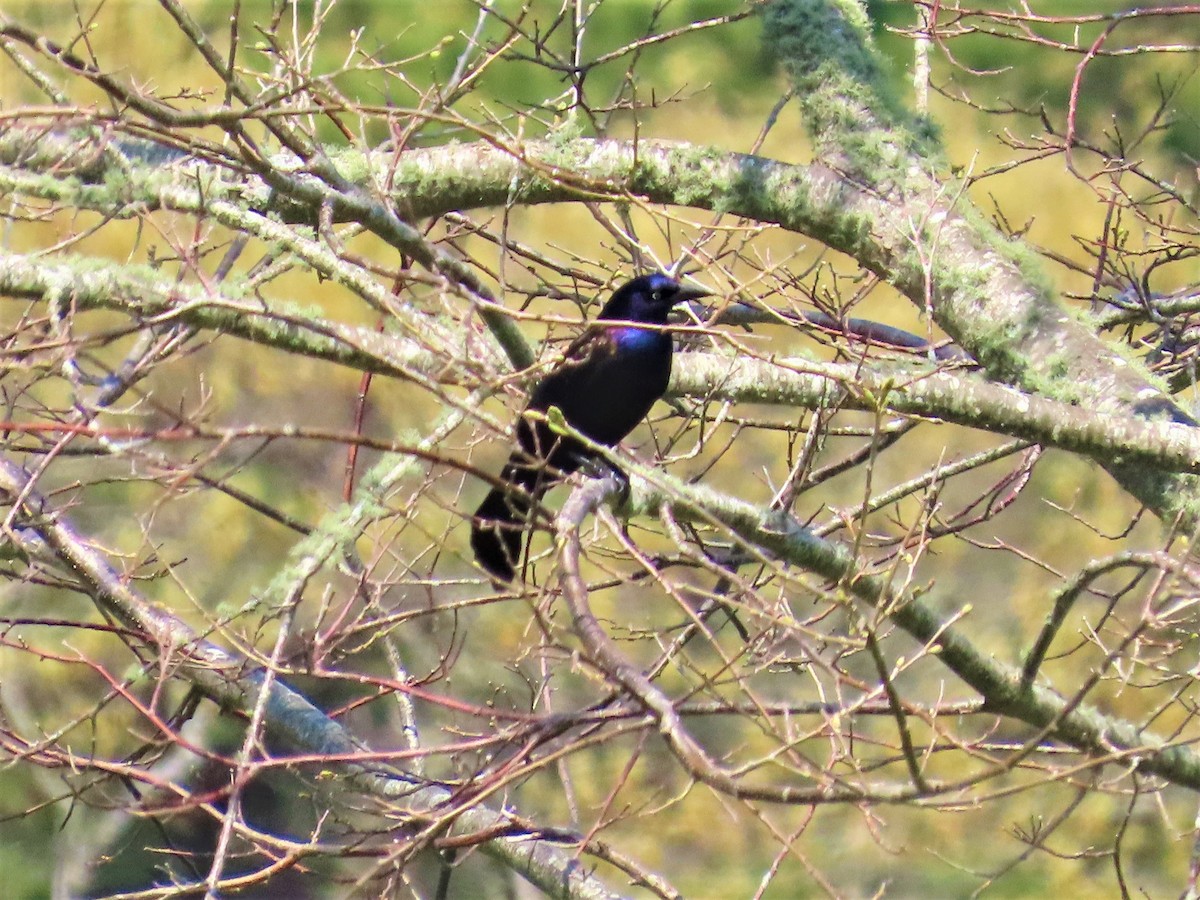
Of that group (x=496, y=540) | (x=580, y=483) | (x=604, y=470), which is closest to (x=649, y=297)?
(x=604, y=470)

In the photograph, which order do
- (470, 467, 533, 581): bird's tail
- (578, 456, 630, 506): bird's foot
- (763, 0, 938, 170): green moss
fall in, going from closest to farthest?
(578, 456, 630, 506): bird's foot
(470, 467, 533, 581): bird's tail
(763, 0, 938, 170): green moss

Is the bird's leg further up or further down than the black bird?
further down

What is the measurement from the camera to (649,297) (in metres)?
A: 1.83

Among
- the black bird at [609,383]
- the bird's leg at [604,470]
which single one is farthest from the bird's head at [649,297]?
the bird's leg at [604,470]

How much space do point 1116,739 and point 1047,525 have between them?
263cm

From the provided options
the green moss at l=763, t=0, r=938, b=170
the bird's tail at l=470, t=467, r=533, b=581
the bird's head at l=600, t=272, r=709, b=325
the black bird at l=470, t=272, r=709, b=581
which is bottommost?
the bird's tail at l=470, t=467, r=533, b=581

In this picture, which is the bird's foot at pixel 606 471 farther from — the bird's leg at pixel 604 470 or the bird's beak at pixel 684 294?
the bird's beak at pixel 684 294

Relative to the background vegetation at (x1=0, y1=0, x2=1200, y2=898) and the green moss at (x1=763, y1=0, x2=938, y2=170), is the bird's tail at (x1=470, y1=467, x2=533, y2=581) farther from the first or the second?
the green moss at (x1=763, y1=0, x2=938, y2=170)

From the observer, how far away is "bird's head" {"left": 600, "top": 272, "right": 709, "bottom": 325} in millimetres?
1819

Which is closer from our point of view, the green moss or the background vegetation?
the background vegetation

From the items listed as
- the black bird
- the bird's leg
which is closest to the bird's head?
the black bird

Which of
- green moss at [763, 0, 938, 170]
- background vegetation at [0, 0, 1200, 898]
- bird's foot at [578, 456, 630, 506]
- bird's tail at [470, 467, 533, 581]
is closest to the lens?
background vegetation at [0, 0, 1200, 898]

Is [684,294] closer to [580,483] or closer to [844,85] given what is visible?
[844,85]

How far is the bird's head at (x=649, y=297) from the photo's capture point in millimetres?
1819
